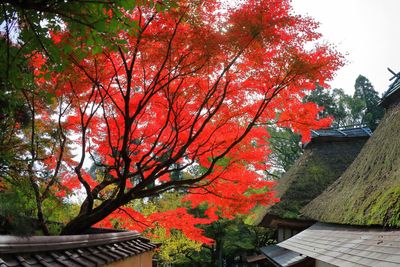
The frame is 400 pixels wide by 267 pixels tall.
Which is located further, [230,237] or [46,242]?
[230,237]

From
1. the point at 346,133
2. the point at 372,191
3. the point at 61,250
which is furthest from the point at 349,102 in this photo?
the point at 61,250

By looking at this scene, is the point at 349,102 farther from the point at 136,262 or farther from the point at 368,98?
the point at 136,262

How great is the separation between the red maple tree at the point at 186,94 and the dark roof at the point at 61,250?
5.88 feet

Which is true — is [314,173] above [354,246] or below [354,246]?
above

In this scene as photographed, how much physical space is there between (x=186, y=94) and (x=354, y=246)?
4775 mm

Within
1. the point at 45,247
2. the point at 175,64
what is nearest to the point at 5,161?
the point at 45,247

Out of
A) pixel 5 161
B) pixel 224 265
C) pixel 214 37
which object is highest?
pixel 214 37

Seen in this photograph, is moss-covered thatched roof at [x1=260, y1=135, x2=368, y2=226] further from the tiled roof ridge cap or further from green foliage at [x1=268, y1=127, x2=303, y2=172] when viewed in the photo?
green foliage at [x1=268, y1=127, x2=303, y2=172]

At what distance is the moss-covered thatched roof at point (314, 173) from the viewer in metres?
14.2

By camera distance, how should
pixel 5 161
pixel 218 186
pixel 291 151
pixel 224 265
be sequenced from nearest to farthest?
pixel 5 161
pixel 218 186
pixel 224 265
pixel 291 151

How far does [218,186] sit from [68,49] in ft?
22.2

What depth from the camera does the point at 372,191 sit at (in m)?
7.81

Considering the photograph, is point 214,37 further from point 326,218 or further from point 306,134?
point 326,218

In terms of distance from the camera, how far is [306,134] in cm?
986
